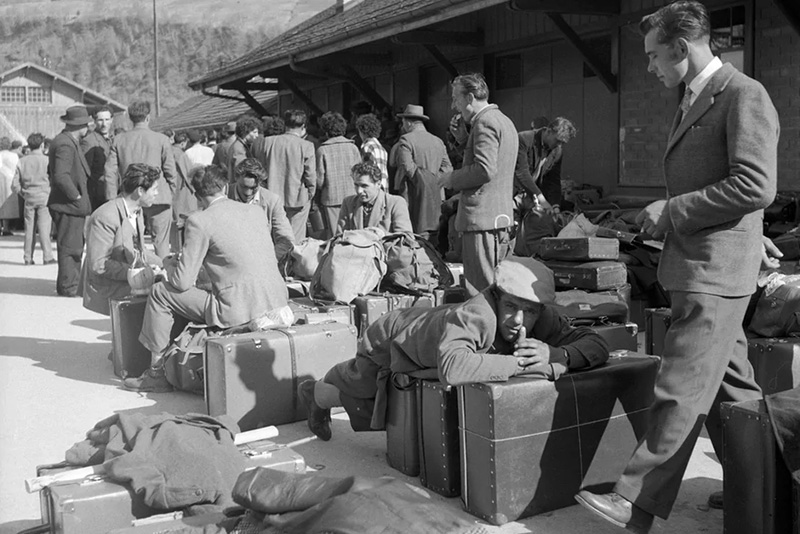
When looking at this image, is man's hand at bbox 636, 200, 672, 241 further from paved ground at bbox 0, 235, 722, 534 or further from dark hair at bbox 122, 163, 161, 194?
dark hair at bbox 122, 163, 161, 194

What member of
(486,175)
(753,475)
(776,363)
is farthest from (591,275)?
(753,475)

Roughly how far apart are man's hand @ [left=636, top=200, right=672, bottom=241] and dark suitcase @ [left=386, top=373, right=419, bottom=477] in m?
1.45

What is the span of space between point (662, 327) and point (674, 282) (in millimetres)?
2140

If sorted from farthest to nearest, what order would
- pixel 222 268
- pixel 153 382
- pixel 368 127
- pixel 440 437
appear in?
pixel 368 127 → pixel 153 382 → pixel 222 268 → pixel 440 437

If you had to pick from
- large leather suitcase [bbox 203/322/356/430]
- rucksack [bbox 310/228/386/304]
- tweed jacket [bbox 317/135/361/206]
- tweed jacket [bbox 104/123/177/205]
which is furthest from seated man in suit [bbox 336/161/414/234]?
tweed jacket [bbox 104/123/177/205]

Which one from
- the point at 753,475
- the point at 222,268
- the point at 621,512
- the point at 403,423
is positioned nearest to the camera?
the point at 753,475

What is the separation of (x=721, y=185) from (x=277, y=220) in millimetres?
5285

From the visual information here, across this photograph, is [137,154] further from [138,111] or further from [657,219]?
[657,219]

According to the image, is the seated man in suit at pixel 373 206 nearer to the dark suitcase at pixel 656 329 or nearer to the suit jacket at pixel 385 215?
the suit jacket at pixel 385 215

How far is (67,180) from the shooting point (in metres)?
11.5

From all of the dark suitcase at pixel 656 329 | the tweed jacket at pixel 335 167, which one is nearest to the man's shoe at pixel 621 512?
the dark suitcase at pixel 656 329

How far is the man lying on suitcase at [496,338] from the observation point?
14.4 feet

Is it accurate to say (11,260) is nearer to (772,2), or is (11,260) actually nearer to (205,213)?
(205,213)

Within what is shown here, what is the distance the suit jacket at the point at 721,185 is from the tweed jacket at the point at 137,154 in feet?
26.3
